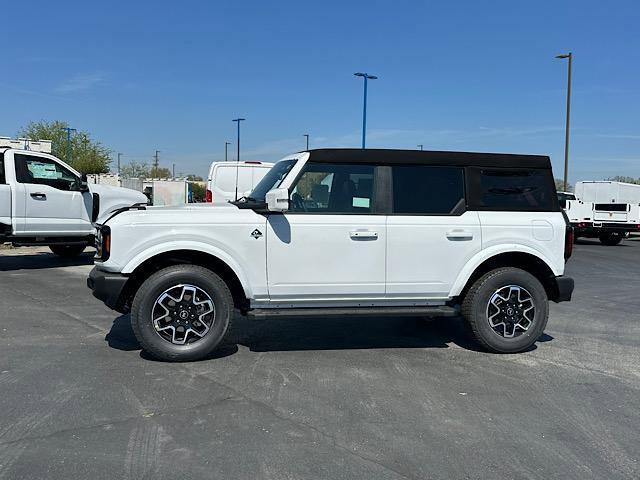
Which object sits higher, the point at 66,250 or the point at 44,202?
the point at 44,202

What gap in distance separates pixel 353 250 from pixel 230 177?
9594 millimetres

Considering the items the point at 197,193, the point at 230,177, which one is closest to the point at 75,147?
the point at 197,193

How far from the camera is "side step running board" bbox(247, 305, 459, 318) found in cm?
532

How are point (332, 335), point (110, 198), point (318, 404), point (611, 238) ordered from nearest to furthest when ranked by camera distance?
point (318, 404)
point (332, 335)
point (110, 198)
point (611, 238)

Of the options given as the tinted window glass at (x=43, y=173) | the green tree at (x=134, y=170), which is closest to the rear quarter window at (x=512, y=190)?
the tinted window glass at (x=43, y=173)

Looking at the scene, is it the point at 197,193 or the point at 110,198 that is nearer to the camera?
the point at 110,198

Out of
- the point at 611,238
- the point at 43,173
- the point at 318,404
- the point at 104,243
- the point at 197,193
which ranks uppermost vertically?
the point at 43,173

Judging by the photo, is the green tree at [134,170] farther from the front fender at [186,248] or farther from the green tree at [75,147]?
the front fender at [186,248]

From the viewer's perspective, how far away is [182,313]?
5.18 metres

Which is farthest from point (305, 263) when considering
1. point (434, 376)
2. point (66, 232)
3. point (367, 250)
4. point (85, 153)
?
point (85, 153)

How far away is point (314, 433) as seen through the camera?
3809 mm

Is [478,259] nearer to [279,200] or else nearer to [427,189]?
[427,189]

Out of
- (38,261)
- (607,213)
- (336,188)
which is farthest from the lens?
(607,213)

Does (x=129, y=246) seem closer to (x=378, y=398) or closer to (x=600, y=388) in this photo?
(x=378, y=398)
